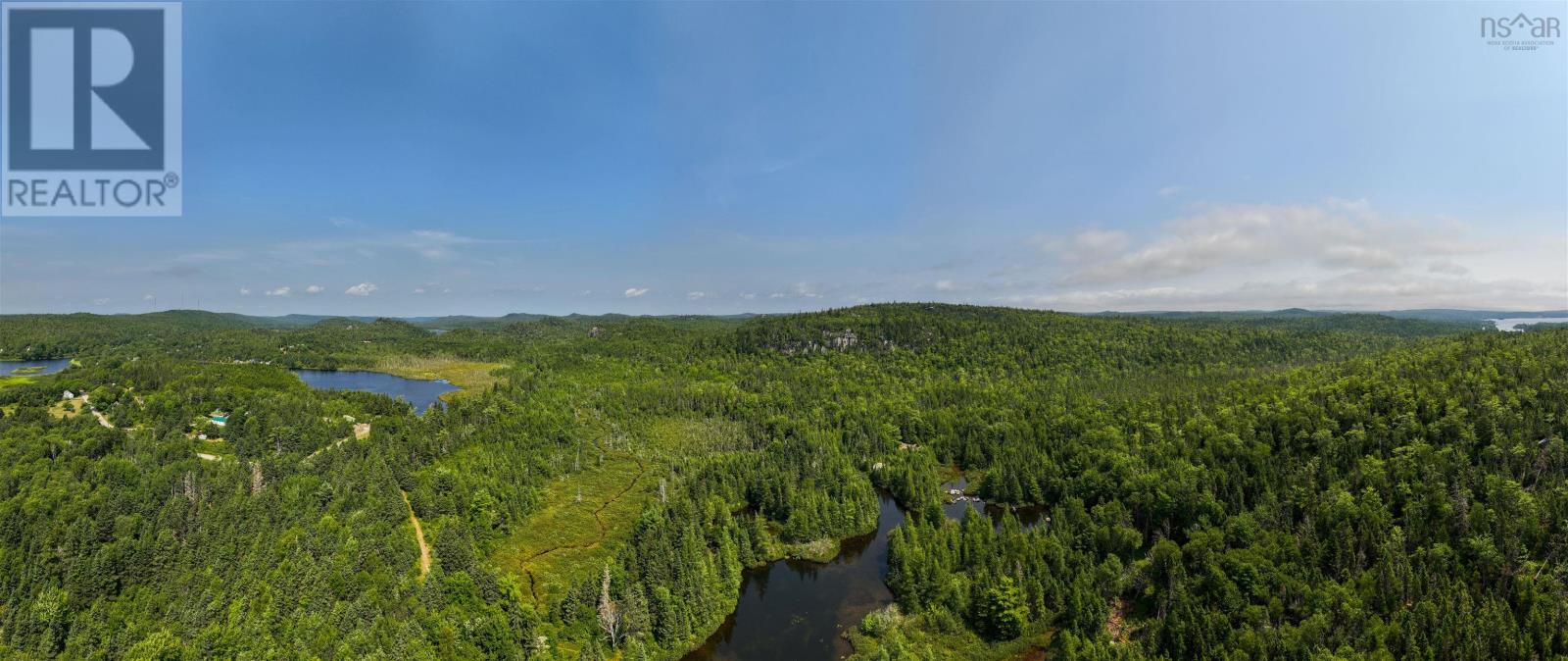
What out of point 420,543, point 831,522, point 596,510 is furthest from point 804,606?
point 420,543

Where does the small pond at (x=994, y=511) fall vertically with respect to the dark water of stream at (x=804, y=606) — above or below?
above

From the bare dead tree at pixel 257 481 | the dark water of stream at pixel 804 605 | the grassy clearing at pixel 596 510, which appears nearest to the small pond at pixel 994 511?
the dark water of stream at pixel 804 605

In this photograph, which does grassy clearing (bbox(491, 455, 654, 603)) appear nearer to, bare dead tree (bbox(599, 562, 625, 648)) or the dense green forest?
the dense green forest

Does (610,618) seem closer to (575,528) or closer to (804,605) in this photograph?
(804,605)

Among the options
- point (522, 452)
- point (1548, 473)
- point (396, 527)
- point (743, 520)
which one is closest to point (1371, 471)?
point (1548, 473)

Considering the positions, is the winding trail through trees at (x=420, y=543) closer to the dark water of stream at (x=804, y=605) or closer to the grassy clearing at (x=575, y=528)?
the grassy clearing at (x=575, y=528)
